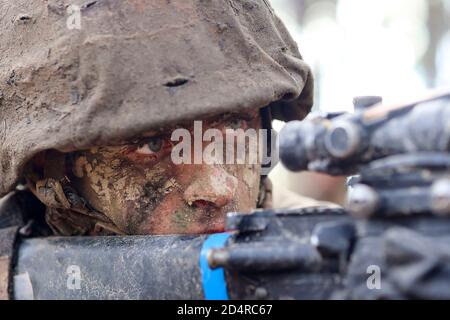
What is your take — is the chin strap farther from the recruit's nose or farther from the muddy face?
the recruit's nose

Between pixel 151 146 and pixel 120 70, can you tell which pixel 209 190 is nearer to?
pixel 151 146

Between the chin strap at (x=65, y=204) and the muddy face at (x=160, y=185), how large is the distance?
4 centimetres

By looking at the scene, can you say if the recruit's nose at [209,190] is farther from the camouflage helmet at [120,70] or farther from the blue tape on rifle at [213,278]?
the blue tape on rifle at [213,278]

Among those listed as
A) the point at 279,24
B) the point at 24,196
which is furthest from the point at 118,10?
the point at 24,196

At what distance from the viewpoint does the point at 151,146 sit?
1.82 meters

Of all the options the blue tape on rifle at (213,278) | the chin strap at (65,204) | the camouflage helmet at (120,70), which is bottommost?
the blue tape on rifle at (213,278)

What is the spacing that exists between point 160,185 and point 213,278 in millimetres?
577

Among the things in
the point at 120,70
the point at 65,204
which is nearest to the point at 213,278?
the point at 120,70

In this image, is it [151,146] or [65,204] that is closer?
[151,146]

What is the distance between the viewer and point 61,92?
1.77 metres

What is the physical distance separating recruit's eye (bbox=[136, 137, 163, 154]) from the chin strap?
0.24m

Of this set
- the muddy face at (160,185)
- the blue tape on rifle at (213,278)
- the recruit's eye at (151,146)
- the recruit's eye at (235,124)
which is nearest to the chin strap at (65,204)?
the muddy face at (160,185)

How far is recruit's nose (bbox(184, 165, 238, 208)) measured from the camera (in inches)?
71.1

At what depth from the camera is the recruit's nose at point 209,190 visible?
5.92 feet
